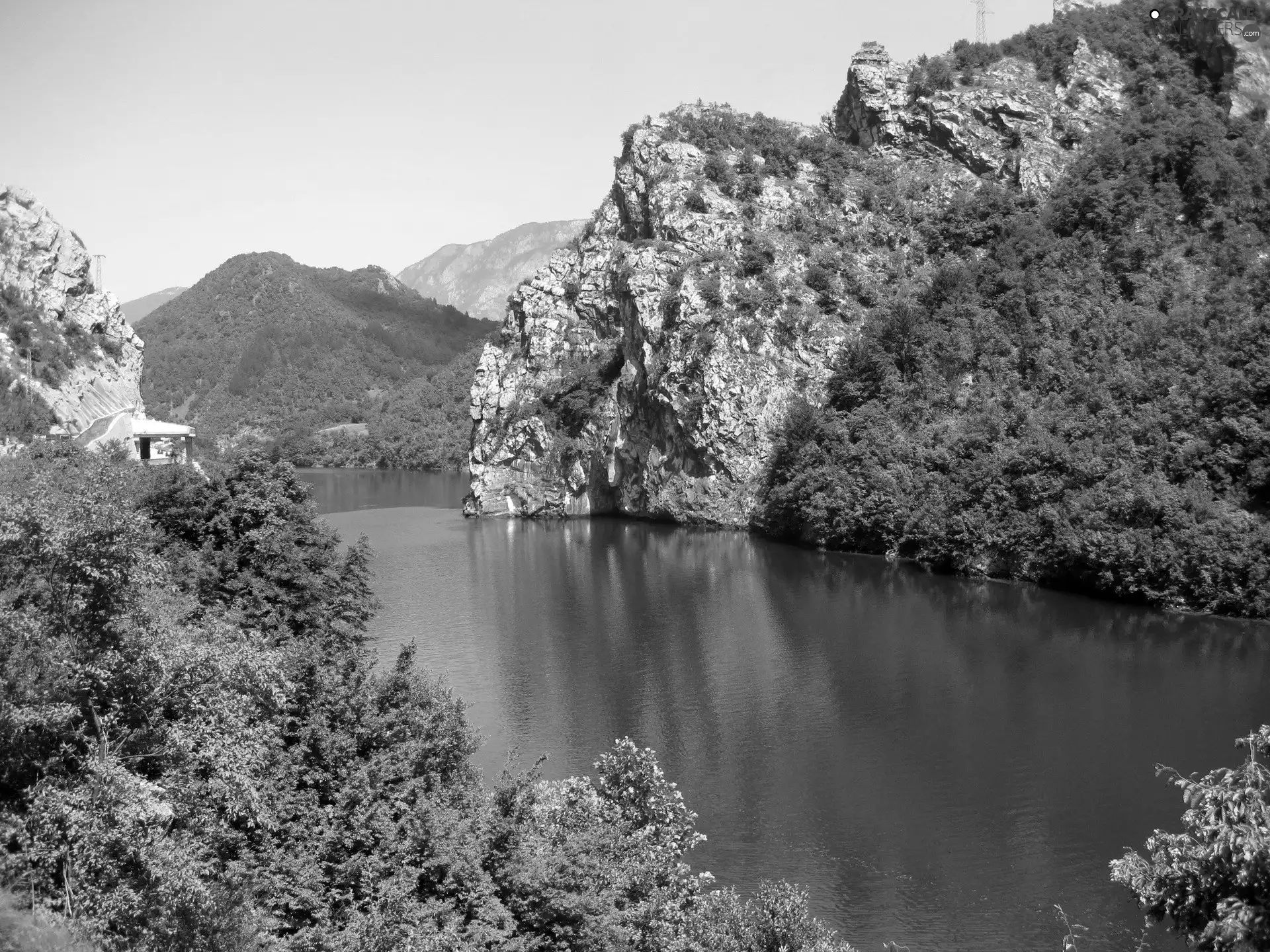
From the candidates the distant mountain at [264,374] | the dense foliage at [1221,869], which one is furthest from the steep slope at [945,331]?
the distant mountain at [264,374]

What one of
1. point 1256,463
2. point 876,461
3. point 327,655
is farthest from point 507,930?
point 876,461

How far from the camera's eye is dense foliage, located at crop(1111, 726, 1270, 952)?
951cm

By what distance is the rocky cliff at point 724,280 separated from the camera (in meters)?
74.5

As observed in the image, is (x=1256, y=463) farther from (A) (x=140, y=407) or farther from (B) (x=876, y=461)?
(A) (x=140, y=407)

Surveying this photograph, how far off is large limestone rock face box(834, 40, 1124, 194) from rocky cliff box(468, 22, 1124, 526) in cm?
15

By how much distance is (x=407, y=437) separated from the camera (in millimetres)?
137750

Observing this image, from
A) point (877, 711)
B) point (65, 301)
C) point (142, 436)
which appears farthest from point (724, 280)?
point (877, 711)

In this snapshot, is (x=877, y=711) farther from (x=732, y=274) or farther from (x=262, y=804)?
(x=732, y=274)

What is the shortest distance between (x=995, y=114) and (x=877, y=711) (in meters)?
63.3

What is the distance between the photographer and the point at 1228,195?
64812mm

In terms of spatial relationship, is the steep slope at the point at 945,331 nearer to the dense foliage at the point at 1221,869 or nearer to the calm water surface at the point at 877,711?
the calm water surface at the point at 877,711

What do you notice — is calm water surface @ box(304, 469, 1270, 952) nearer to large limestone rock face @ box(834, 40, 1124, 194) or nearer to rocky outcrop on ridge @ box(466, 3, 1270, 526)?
rocky outcrop on ridge @ box(466, 3, 1270, 526)

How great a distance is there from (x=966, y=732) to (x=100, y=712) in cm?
2456

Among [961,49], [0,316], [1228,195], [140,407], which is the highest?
[961,49]
